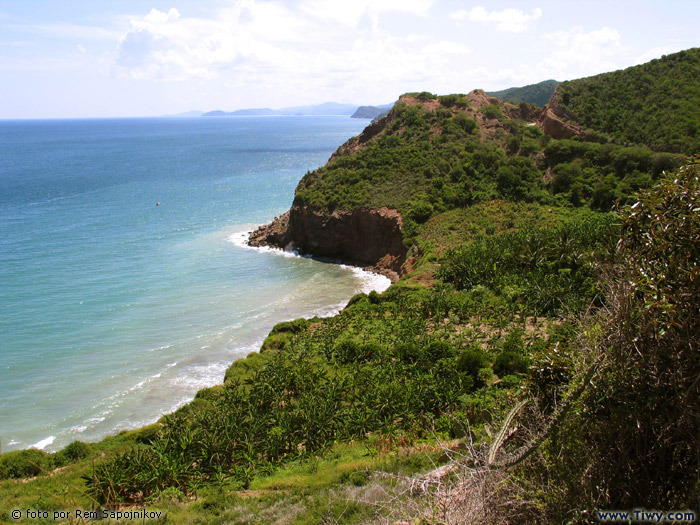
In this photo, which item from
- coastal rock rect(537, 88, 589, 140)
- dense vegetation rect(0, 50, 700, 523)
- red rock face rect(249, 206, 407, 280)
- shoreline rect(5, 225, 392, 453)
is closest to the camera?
dense vegetation rect(0, 50, 700, 523)

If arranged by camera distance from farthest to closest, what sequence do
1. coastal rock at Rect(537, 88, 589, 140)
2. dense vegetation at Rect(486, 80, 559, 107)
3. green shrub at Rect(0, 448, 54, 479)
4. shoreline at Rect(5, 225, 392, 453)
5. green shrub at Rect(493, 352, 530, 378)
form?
1. dense vegetation at Rect(486, 80, 559, 107)
2. coastal rock at Rect(537, 88, 589, 140)
3. shoreline at Rect(5, 225, 392, 453)
4. green shrub at Rect(493, 352, 530, 378)
5. green shrub at Rect(0, 448, 54, 479)

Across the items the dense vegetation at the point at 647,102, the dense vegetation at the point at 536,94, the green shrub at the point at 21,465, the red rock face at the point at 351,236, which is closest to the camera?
the green shrub at the point at 21,465

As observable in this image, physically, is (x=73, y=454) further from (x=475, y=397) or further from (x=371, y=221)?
(x=371, y=221)

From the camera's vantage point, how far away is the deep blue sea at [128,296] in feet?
77.8

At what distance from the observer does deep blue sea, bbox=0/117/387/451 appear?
23703 millimetres

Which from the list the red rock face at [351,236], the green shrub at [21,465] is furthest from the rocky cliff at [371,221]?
the green shrub at [21,465]

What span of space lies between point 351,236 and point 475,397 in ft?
106

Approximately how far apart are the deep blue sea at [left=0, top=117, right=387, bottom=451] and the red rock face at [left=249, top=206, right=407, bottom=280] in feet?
7.77

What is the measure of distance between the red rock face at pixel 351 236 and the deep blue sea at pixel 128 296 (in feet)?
7.77

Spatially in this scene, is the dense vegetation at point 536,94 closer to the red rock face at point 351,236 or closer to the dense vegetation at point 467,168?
the dense vegetation at point 467,168

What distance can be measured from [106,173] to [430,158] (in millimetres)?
69193

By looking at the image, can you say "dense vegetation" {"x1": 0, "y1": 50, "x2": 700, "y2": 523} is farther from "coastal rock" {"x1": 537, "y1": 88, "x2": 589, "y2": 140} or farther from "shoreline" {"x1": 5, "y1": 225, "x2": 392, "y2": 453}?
"coastal rock" {"x1": 537, "y1": 88, "x2": 589, "y2": 140}

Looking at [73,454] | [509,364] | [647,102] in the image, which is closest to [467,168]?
[647,102]

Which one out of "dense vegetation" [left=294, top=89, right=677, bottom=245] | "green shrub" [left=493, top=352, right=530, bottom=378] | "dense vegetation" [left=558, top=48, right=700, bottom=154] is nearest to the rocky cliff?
"dense vegetation" [left=294, top=89, right=677, bottom=245]
